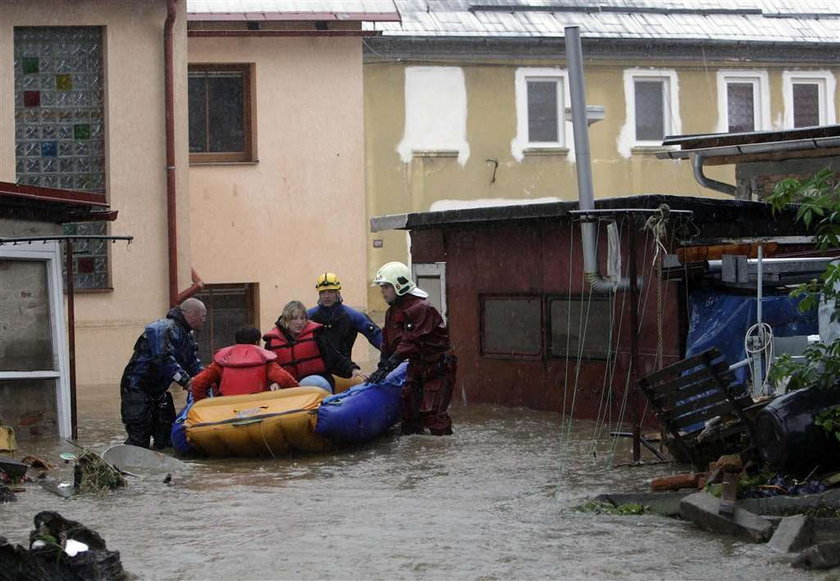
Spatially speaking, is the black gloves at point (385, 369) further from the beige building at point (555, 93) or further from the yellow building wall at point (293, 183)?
the beige building at point (555, 93)

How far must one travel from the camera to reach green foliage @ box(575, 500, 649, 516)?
10.4 m

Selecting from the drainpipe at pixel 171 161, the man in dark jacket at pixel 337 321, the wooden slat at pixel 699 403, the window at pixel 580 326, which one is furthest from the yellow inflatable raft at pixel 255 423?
the drainpipe at pixel 171 161

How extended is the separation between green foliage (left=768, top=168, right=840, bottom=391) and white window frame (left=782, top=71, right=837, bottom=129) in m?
21.2

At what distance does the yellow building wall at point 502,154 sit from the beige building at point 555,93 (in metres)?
0.02

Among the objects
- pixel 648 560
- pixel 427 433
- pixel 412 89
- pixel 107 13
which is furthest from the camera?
pixel 412 89

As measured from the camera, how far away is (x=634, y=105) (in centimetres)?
3028

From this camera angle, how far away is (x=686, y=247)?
50.5 ft

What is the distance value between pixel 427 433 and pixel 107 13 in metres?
9.63

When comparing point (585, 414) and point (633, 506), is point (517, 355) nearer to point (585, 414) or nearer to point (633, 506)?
point (585, 414)

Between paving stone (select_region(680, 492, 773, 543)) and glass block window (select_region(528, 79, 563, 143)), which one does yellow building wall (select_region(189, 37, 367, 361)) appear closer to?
glass block window (select_region(528, 79, 563, 143))

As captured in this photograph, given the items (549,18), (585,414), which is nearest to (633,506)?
(585,414)

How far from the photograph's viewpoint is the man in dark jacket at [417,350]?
1516cm

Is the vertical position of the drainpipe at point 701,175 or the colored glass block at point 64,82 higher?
the colored glass block at point 64,82

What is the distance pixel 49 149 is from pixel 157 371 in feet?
27.9
